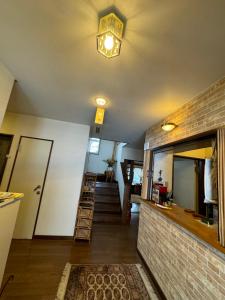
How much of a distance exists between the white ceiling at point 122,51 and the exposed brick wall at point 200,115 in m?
0.11

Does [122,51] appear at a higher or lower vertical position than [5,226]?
higher

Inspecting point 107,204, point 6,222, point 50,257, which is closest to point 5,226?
point 6,222

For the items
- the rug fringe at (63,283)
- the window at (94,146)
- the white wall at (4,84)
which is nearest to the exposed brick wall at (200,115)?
the white wall at (4,84)

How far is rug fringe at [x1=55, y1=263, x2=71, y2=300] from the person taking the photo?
1.69 m

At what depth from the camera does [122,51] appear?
1264 millimetres

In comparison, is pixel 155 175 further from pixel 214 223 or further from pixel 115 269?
pixel 115 269

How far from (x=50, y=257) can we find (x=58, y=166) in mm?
1693

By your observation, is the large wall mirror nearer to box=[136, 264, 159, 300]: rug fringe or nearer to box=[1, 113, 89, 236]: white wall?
box=[136, 264, 159, 300]: rug fringe

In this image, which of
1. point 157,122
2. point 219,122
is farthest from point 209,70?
point 157,122

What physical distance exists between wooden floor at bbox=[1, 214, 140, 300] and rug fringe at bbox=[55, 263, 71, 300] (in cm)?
5

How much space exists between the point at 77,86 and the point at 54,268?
2668 mm

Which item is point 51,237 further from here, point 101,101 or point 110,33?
point 110,33

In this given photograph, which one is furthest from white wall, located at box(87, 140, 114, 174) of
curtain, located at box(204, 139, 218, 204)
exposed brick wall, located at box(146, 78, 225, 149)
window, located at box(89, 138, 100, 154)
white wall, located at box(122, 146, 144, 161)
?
curtain, located at box(204, 139, 218, 204)

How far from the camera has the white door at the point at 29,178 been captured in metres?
3.00
